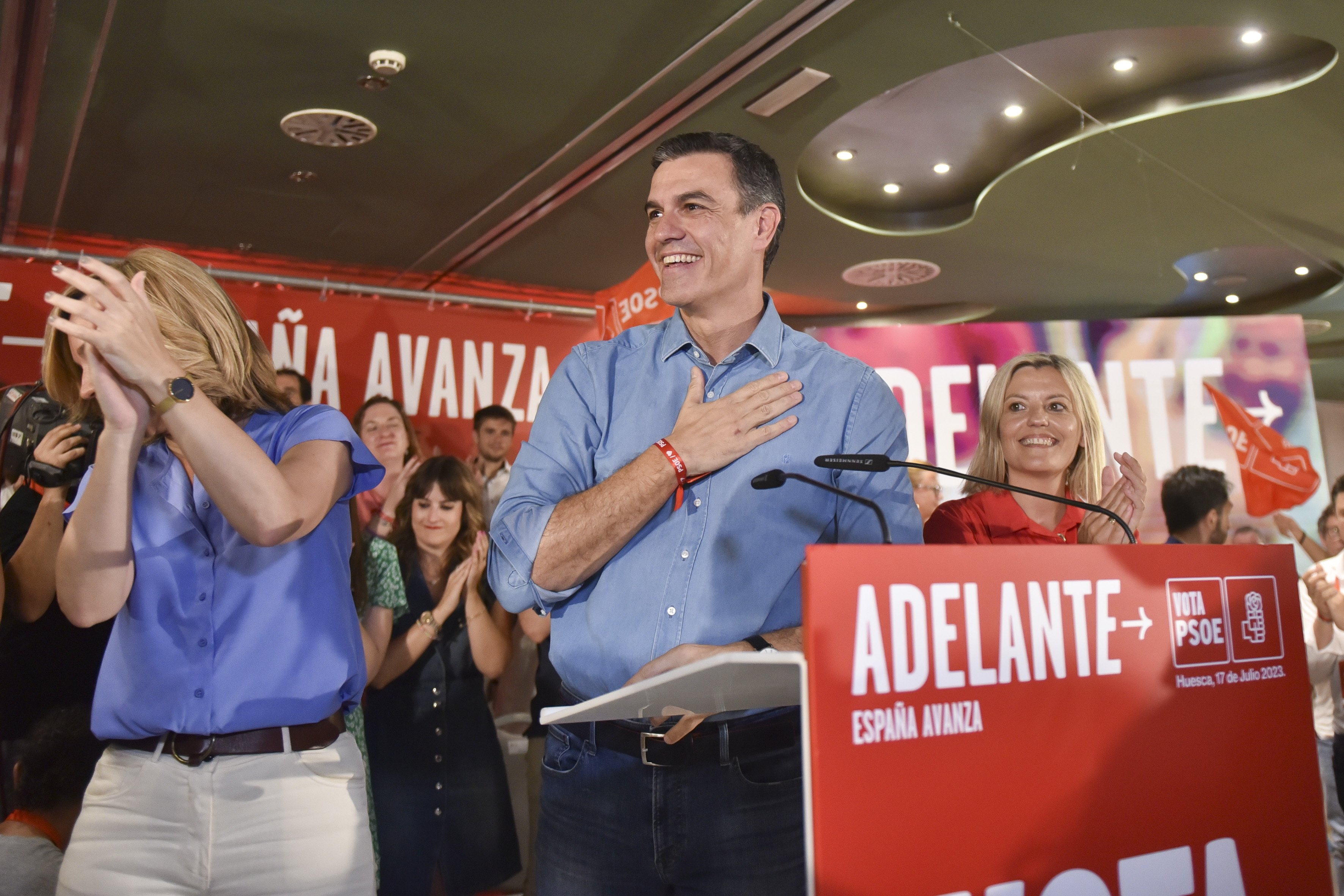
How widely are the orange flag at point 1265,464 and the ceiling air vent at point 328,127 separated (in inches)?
168

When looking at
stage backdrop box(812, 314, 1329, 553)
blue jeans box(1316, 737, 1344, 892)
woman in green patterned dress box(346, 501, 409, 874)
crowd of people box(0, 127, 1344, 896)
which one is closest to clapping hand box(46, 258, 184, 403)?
crowd of people box(0, 127, 1344, 896)

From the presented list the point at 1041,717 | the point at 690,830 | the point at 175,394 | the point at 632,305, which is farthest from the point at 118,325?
the point at 632,305

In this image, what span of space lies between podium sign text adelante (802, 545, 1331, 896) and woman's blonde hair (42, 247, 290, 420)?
102 centimetres

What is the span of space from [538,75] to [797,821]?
3.69 metres

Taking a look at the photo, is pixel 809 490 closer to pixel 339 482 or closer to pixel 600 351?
pixel 600 351

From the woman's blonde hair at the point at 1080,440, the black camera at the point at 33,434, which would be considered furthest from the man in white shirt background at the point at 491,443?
the woman's blonde hair at the point at 1080,440

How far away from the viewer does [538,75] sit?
172 inches

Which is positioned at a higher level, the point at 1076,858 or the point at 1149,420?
the point at 1149,420

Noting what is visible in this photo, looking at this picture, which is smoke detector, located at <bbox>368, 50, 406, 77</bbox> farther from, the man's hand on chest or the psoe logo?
the psoe logo

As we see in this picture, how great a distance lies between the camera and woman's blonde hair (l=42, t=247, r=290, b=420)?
1507 millimetres

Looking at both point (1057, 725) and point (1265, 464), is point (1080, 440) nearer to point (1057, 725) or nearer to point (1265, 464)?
point (1057, 725)

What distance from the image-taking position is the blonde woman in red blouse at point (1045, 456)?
2297mm

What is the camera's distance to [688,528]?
1501 millimetres

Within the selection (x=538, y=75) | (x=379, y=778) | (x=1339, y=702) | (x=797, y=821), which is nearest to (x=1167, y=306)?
(x=1339, y=702)
